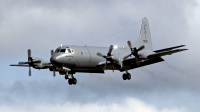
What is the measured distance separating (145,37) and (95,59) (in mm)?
12260

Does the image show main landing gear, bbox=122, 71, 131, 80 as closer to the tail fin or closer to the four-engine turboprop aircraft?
the four-engine turboprop aircraft

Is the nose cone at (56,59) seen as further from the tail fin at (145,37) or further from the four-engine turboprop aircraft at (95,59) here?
the tail fin at (145,37)

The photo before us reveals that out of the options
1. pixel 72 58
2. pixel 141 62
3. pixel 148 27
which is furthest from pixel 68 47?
pixel 148 27

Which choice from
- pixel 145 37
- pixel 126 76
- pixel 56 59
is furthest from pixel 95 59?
pixel 145 37

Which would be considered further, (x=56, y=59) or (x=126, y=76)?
(x=126, y=76)

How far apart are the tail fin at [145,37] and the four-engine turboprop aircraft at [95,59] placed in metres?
4.65

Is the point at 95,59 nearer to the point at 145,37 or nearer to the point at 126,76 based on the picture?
the point at 126,76

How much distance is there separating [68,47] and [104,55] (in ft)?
15.9

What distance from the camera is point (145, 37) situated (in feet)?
241

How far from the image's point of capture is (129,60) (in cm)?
6381

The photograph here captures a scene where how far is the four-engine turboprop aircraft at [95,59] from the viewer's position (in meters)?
61.7

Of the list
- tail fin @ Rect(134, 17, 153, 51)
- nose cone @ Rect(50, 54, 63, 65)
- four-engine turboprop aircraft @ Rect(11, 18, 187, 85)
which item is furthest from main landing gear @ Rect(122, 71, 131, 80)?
nose cone @ Rect(50, 54, 63, 65)

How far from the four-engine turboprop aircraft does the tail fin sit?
15.3 ft

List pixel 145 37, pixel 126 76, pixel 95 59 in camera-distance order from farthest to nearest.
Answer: pixel 145 37 < pixel 126 76 < pixel 95 59
